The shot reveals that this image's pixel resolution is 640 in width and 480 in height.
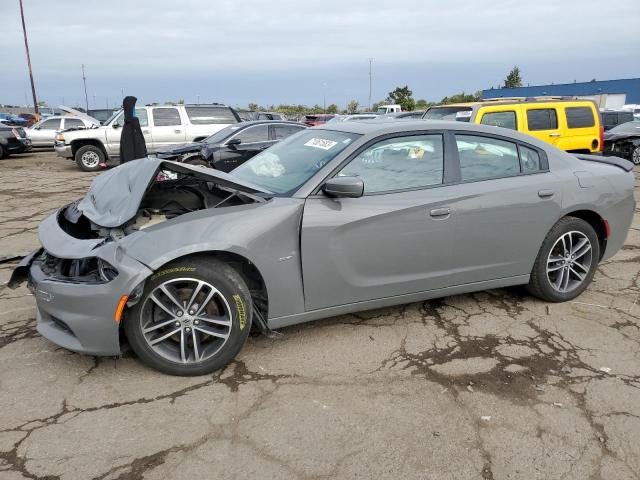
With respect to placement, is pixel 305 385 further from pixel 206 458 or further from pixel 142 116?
pixel 142 116

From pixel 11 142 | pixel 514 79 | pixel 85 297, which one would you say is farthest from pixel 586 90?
pixel 85 297

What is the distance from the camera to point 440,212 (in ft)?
11.7

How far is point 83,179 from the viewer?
1272 centimetres

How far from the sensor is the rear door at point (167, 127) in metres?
13.9

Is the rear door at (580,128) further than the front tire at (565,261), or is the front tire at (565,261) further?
the rear door at (580,128)

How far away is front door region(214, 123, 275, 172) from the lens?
10070 mm

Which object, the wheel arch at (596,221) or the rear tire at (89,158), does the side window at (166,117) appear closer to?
the rear tire at (89,158)

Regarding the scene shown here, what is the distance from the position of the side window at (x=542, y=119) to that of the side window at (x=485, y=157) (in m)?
5.63

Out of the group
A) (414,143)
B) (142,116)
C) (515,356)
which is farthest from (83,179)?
(515,356)

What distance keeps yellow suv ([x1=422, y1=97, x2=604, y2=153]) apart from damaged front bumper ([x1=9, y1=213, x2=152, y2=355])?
23.3 ft

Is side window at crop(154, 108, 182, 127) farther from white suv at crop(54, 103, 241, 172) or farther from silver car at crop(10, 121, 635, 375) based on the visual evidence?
silver car at crop(10, 121, 635, 375)

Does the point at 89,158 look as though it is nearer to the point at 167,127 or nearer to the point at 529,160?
the point at 167,127

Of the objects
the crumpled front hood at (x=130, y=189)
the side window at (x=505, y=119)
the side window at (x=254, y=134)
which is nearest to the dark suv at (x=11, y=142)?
the side window at (x=254, y=134)

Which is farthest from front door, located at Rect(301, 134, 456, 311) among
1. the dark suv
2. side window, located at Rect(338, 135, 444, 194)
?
the dark suv
